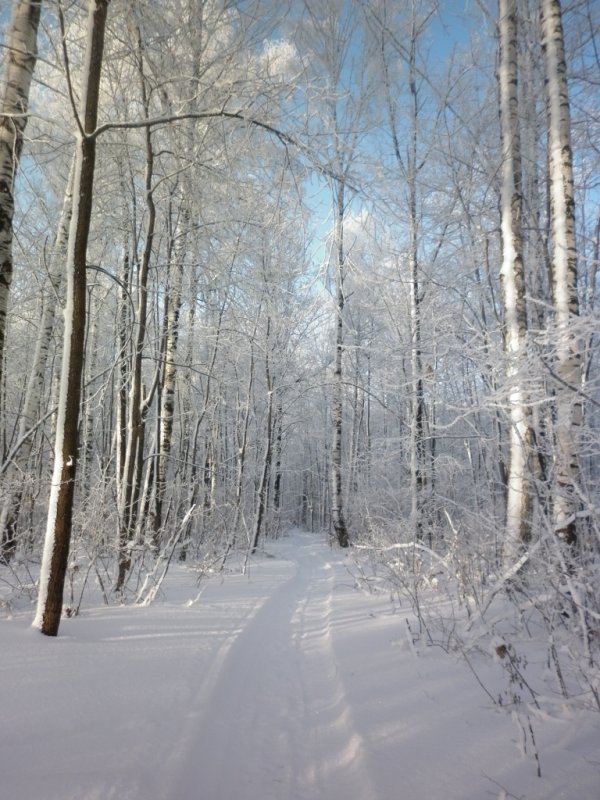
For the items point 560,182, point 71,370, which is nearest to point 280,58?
point 560,182

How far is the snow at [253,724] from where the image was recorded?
1583 millimetres

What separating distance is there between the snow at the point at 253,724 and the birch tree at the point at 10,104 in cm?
324

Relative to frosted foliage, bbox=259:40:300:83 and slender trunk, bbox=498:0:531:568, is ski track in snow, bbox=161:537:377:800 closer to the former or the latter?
slender trunk, bbox=498:0:531:568

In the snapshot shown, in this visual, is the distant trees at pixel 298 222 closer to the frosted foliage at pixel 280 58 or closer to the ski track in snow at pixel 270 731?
the frosted foliage at pixel 280 58

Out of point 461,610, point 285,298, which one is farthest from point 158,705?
point 285,298

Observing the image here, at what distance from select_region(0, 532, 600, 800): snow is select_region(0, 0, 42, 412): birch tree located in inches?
127

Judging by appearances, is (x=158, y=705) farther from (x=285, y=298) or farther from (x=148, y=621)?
(x=285, y=298)

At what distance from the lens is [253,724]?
224 centimetres

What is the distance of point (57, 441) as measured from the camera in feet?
8.82

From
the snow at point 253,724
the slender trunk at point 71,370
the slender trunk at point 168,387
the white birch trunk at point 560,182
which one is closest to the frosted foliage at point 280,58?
the slender trunk at point 71,370

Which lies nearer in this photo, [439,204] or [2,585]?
[2,585]

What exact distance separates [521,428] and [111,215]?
6.70 m

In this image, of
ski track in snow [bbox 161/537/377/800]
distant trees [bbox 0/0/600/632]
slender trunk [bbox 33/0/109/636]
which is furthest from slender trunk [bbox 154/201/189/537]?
ski track in snow [bbox 161/537/377/800]

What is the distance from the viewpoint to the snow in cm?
158
